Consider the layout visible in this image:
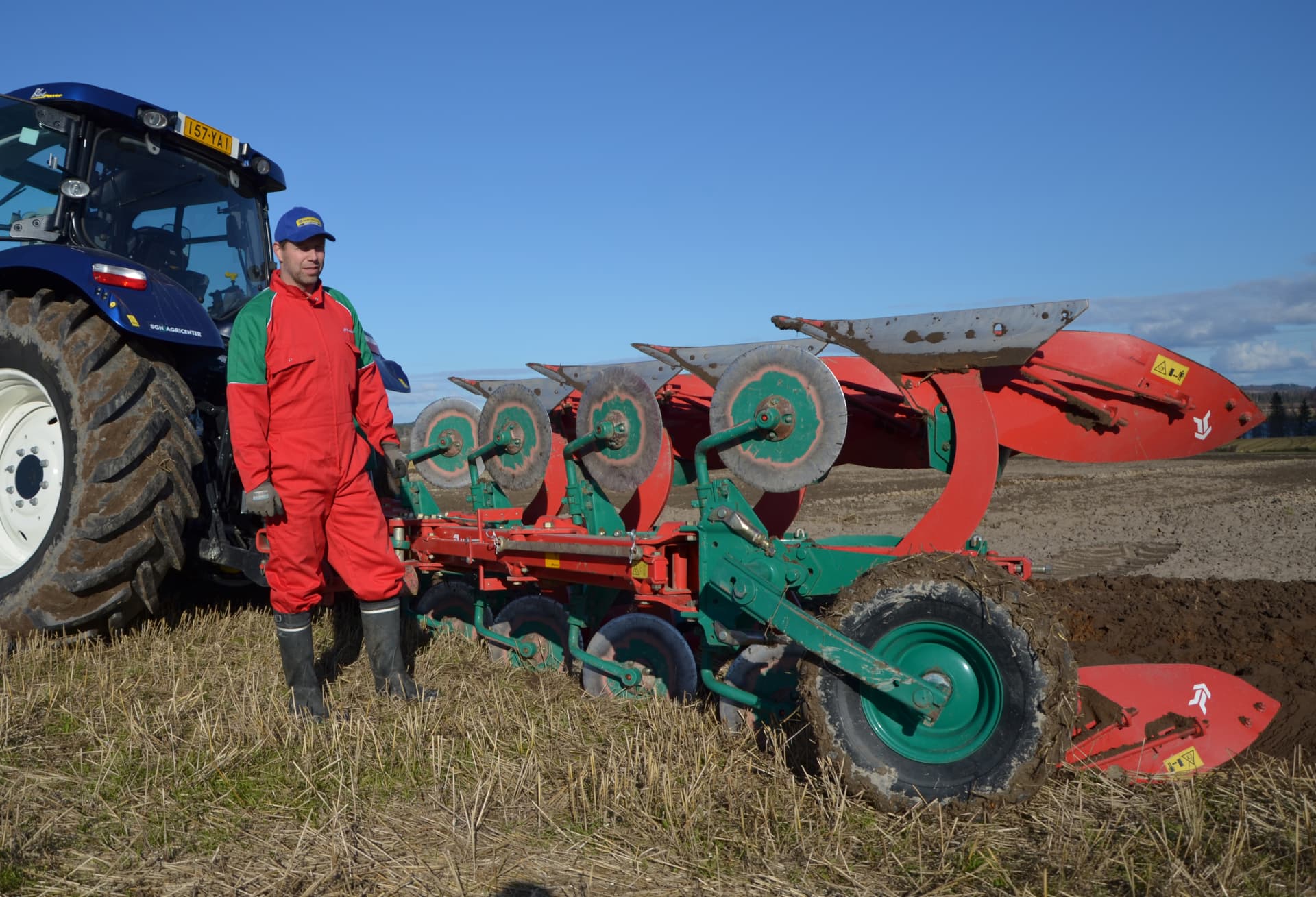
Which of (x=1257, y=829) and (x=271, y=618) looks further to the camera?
(x=271, y=618)

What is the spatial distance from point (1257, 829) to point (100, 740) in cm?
345

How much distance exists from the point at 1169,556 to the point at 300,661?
6.45 m

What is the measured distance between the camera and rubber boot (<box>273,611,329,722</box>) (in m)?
3.91

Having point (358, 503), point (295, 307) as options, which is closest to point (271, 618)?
point (358, 503)

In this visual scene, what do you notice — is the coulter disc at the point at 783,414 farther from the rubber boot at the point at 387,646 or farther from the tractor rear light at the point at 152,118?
the tractor rear light at the point at 152,118

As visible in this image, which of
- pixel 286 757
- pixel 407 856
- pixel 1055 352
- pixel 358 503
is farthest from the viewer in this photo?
pixel 358 503

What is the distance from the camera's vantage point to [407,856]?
2527 mm

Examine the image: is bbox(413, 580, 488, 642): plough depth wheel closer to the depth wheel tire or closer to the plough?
the plough

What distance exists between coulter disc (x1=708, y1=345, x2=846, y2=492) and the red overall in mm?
1446

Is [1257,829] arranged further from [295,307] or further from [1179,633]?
[295,307]

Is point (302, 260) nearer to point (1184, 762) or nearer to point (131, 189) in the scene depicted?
point (131, 189)

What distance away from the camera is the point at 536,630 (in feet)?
16.1

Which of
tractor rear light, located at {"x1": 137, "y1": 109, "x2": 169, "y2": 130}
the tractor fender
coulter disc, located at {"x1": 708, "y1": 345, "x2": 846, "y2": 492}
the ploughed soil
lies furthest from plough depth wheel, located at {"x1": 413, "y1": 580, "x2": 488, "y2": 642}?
the ploughed soil

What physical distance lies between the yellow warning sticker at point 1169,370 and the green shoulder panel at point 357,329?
3008mm
